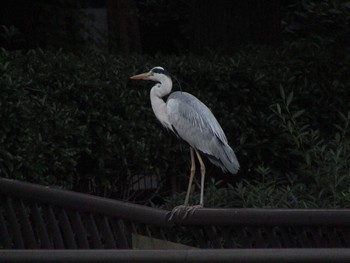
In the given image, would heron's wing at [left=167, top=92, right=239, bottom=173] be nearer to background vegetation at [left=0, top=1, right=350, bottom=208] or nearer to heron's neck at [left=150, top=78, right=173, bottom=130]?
heron's neck at [left=150, top=78, right=173, bottom=130]

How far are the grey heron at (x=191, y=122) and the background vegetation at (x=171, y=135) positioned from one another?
655 mm

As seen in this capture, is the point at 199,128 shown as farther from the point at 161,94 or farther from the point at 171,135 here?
the point at 171,135

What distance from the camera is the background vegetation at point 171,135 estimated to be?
782cm

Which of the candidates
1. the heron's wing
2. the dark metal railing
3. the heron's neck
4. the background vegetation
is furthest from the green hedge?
the heron's neck

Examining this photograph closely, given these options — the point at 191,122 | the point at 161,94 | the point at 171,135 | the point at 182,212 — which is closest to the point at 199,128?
the point at 191,122

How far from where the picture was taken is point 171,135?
8.42 metres

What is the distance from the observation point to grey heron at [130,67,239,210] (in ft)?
22.9

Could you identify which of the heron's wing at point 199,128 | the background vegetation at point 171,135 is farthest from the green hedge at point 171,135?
the heron's wing at point 199,128

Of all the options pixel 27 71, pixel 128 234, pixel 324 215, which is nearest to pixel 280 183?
pixel 27 71

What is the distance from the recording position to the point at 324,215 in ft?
18.8

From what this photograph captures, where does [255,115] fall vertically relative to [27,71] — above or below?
below

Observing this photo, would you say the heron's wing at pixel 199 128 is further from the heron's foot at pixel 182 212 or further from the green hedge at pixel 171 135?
the heron's foot at pixel 182 212

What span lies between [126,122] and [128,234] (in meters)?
2.50

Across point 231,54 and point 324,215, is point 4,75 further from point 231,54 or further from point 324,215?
point 231,54
